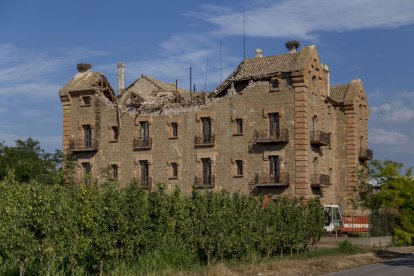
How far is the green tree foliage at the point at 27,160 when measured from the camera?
57.7 metres

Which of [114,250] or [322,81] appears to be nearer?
[114,250]

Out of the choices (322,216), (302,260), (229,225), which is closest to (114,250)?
(229,225)

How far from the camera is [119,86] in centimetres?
6400

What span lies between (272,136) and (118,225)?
2899cm

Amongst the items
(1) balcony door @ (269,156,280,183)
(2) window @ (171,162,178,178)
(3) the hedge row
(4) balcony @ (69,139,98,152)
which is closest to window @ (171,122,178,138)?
(2) window @ (171,162,178,178)

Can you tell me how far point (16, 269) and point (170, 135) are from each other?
112 ft

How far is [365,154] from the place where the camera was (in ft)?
199

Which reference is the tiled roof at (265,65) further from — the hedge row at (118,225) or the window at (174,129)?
the hedge row at (118,225)

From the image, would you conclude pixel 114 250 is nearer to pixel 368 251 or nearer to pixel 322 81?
pixel 368 251

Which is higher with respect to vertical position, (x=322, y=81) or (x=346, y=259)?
(x=322, y=81)

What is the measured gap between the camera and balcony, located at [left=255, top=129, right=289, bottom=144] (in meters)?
49.9

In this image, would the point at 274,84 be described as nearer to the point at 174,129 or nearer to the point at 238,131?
the point at 238,131

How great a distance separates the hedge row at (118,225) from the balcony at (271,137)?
16.7 m

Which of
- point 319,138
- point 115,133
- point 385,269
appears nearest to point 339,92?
point 319,138
